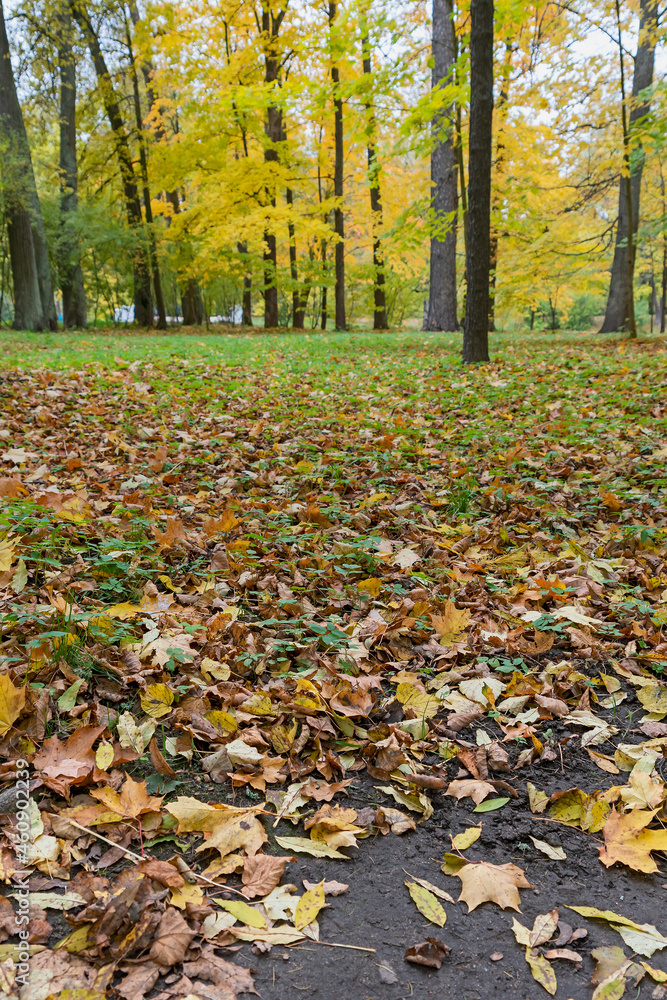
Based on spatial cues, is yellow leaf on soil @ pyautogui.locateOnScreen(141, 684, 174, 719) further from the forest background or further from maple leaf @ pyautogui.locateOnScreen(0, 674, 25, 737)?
the forest background

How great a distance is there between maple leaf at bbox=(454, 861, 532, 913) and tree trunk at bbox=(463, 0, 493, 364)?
24.4 ft

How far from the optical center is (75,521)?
9.25ft

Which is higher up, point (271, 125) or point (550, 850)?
point (271, 125)

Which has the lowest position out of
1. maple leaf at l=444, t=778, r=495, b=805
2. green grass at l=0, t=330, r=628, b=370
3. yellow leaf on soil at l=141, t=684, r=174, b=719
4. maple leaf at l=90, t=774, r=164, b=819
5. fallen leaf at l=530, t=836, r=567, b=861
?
fallen leaf at l=530, t=836, r=567, b=861

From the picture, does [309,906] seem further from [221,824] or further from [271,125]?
[271,125]

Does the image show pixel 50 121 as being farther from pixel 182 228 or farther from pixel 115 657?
pixel 115 657

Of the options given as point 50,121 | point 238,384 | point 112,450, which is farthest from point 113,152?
point 112,450

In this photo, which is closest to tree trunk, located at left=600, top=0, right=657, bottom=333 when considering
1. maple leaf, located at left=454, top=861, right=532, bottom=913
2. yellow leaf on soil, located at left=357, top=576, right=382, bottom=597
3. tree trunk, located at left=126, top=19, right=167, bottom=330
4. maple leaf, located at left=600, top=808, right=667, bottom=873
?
yellow leaf on soil, located at left=357, top=576, right=382, bottom=597

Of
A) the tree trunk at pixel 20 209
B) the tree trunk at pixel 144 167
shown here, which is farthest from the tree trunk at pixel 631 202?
the tree trunk at pixel 20 209

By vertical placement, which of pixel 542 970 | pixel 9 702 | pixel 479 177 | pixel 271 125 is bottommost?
pixel 542 970

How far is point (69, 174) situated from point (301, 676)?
723 inches

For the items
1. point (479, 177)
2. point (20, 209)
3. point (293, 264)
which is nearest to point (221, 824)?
point (479, 177)

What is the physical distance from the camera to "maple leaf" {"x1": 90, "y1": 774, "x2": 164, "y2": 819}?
4.96ft

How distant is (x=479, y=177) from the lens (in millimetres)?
7523
